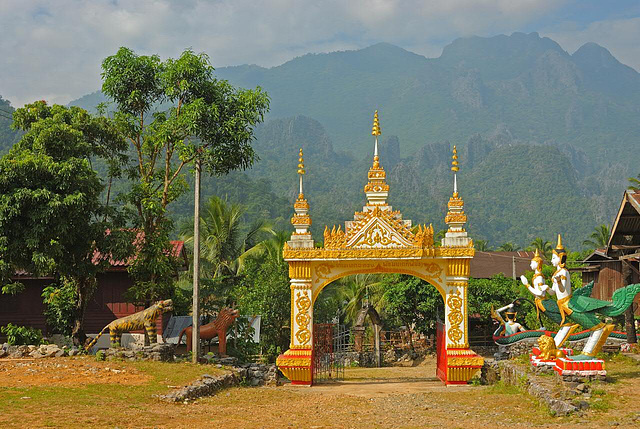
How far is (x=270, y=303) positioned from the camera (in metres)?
24.9

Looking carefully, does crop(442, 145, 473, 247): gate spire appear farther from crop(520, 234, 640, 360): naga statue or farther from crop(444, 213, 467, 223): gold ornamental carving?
crop(520, 234, 640, 360): naga statue

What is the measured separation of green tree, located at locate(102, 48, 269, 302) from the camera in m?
20.3

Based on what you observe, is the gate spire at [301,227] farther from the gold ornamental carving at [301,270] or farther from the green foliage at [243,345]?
the green foliage at [243,345]

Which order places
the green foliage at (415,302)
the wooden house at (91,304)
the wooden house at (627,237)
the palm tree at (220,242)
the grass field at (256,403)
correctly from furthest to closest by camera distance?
the palm tree at (220,242) < the green foliage at (415,302) < the wooden house at (91,304) < the wooden house at (627,237) < the grass field at (256,403)

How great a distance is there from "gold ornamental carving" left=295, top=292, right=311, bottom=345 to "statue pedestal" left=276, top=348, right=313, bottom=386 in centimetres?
27

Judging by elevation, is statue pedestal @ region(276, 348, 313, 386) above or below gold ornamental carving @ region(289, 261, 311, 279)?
below

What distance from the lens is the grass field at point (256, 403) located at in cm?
1093

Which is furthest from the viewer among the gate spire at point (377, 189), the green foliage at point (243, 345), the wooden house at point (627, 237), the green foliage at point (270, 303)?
the green foliage at point (270, 303)

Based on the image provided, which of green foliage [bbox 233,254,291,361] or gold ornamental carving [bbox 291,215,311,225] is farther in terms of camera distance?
green foliage [bbox 233,254,291,361]

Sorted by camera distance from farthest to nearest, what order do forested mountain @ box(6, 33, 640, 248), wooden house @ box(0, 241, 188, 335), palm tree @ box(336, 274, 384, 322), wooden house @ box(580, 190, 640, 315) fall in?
forested mountain @ box(6, 33, 640, 248) → palm tree @ box(336, 274, 384, 322) → wooden house @ box(0, 241, 188, 335) → wooden house @ box(580, 190, 640, 315)

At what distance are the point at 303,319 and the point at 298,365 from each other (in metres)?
1.11

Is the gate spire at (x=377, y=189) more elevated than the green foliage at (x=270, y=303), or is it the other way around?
the gate spire at (x=377, y=189)

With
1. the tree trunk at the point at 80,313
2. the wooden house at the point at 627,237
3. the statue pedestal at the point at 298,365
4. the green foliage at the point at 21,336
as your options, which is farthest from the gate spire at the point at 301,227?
the wooden house at the point at 627,237

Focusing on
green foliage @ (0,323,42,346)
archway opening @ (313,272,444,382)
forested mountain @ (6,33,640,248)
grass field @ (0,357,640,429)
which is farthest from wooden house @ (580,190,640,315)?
forested mountain @ (6,33,640,248)
